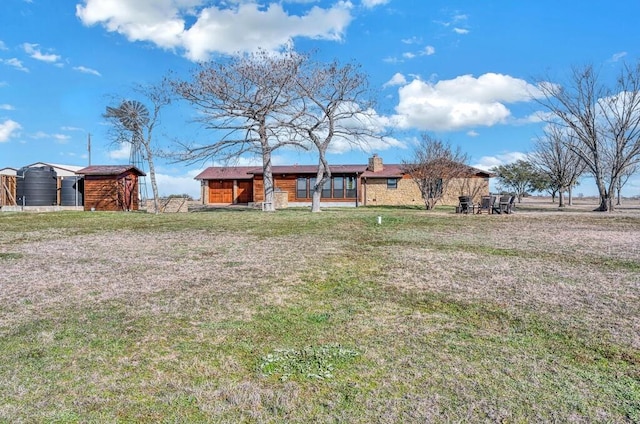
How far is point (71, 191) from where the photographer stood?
23.9 meters

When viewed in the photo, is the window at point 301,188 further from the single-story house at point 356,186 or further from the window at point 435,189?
the window at point 435,189

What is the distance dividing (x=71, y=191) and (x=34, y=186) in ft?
5.72

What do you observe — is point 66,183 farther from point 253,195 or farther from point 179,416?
point 179,416

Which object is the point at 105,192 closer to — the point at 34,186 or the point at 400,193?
the point at 34,186

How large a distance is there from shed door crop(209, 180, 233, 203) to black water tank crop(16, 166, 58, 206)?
40.9ft

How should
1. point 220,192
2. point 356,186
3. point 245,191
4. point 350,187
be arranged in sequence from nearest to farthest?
point 356,186
point 350,187
point 245,191
point 220,192

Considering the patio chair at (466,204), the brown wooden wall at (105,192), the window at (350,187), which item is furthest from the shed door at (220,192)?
the patio chair at (466,204)

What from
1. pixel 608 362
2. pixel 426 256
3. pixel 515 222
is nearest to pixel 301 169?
pixel 515 222

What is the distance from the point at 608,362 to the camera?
3234mm

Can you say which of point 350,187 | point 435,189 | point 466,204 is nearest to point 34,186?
point 350,187

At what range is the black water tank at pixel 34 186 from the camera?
74.3 ft

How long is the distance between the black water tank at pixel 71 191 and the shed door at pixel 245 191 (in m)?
12.3

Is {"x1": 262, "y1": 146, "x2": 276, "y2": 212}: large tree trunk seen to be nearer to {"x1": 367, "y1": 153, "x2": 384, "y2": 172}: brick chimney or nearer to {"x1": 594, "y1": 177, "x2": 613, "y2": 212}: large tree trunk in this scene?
{"x1": 367, "y1": 153, "x2": 384, "y2": 172}: brick chimney

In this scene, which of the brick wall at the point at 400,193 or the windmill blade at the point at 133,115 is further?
the brick wall at the point at 400,193
